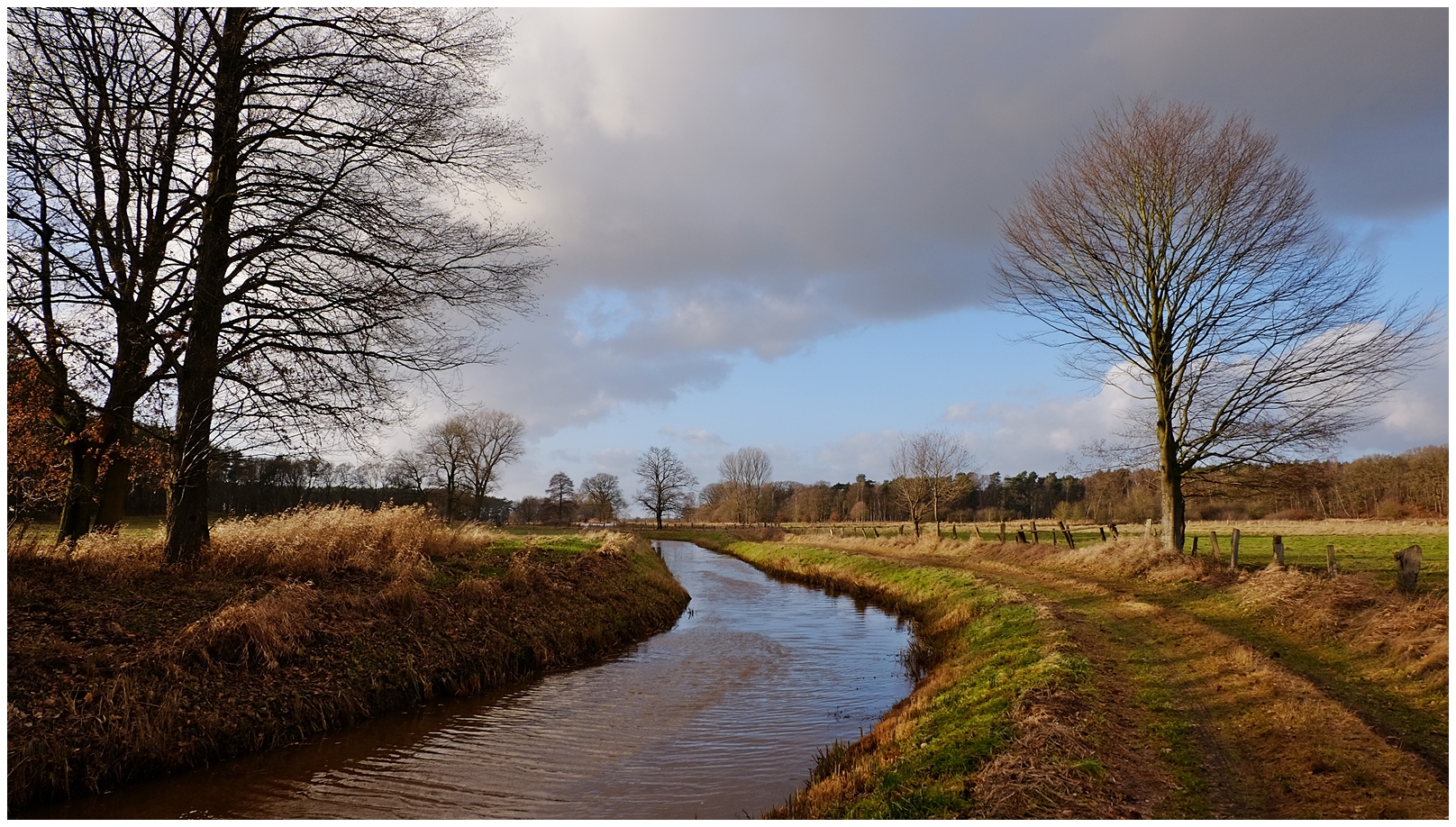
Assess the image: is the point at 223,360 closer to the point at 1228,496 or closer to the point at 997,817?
the point at 997,817

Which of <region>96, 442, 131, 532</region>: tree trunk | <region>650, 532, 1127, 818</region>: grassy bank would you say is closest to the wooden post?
<region>650, 532, 1127, 818</region>: grassy bank

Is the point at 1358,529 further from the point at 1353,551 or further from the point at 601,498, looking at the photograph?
the point at 601,498

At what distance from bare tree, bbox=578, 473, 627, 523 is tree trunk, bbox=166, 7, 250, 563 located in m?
82.0

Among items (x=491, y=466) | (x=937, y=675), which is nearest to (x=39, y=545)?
(x=937, y=675)

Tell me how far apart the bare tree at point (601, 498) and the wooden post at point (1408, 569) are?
281 ft

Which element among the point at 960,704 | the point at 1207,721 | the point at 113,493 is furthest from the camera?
the point at 113,493

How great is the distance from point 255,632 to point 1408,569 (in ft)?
57.7

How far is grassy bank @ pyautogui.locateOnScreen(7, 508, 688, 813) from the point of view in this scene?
7211mm

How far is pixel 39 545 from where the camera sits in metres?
10.1

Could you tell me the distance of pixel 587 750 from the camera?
890 cm

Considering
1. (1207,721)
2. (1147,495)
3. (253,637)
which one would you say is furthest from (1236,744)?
(1147,495)

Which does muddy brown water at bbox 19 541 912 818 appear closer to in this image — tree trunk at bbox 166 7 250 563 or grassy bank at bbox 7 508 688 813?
grassy bank at bbox 7 508 688 813

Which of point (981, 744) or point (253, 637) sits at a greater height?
point (253, 637)

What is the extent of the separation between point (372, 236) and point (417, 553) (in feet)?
21.0
